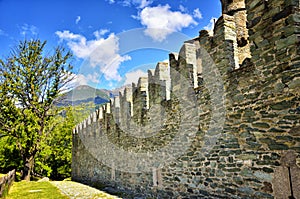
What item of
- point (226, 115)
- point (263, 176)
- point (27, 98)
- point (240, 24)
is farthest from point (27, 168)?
point (263, 176)

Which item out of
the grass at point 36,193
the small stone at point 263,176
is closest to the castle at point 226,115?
the small stone at point 263,176

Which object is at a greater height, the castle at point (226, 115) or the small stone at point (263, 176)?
the castle at point (226, 115)

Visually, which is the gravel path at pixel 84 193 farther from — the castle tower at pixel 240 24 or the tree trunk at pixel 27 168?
the tree trunk at pixel 27 168

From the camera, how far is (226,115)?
5574 millimetres

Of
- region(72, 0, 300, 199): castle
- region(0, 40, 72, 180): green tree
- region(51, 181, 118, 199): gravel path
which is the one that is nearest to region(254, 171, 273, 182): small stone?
region(72, 0, 300, 199): castle

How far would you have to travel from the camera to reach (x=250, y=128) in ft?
16.3

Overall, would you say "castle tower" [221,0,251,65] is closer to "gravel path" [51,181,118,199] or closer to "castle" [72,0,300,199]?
"castle" [72,0,300,199]

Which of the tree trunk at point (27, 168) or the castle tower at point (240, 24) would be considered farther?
the tree trunk at point (27, 168)

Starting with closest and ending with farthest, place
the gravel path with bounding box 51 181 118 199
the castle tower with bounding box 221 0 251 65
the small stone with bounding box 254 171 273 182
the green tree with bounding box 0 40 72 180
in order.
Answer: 1. the small stone with bounding box 254 171 273 182
2. the castle tower with bounding box 221 0 251 65
3. the gravel path with bounding box 51 181 118 199
4. the green tree with bounding box 0 40 72 180

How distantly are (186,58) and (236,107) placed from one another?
206 cm

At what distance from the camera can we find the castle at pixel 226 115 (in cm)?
435

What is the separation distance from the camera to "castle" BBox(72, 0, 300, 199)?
435cm

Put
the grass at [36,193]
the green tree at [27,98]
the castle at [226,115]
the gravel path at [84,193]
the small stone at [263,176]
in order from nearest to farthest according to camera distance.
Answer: the castle at [226,115] → the small stone at [263,176] → the gravel path at [84,193] → the grass at [36,193] → the green tree at [27,98]

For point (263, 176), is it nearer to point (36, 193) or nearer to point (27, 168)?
point (36, 193)
